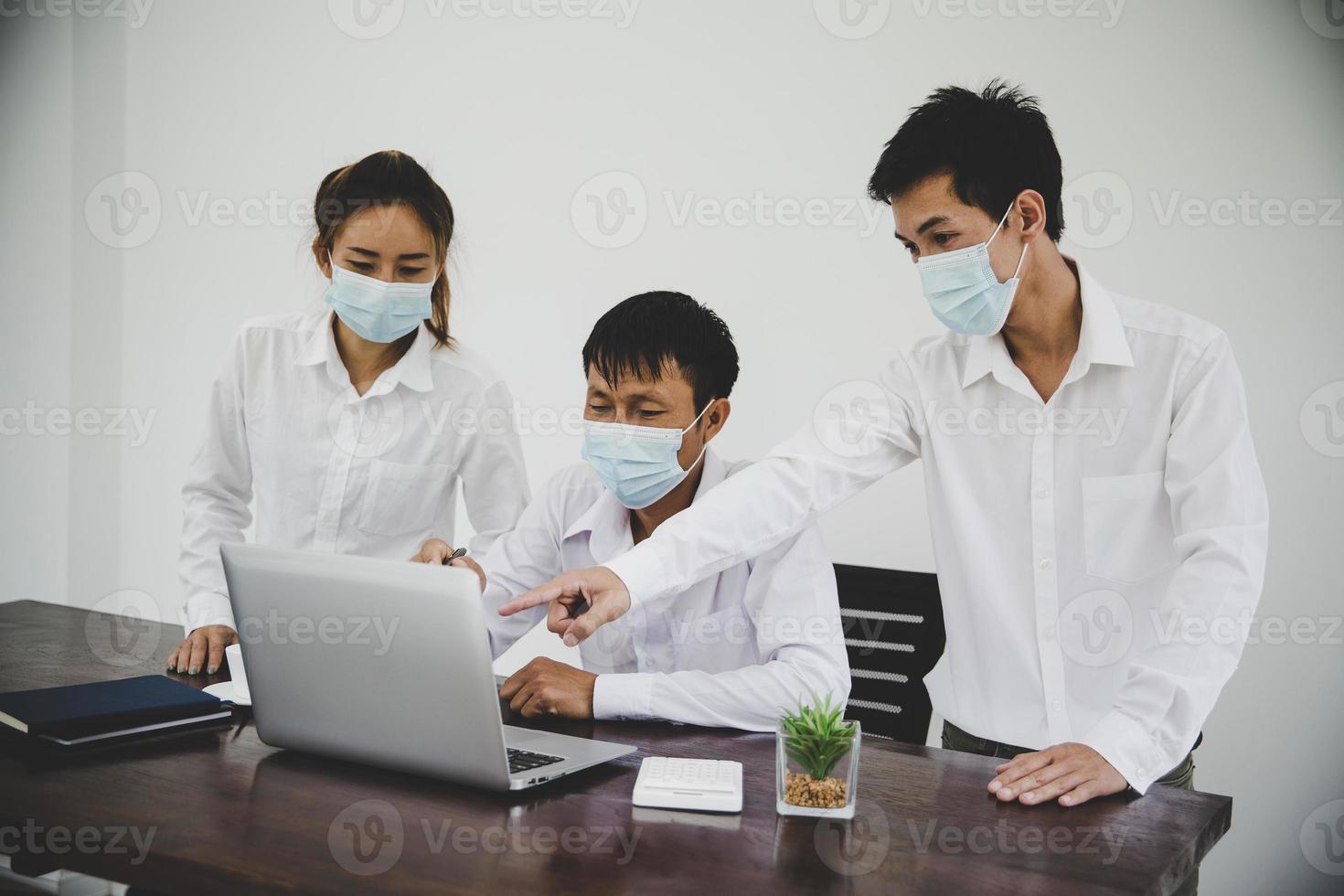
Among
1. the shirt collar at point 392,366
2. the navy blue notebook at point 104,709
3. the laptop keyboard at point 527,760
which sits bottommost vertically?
the navy blue notebook at point 104,709

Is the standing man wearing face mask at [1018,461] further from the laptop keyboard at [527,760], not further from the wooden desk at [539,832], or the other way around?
the wooden desk at [539,832]

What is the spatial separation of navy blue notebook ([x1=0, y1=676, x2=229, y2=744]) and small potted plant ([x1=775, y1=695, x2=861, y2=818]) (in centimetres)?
86

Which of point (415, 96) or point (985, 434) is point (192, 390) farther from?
point (985, 434)

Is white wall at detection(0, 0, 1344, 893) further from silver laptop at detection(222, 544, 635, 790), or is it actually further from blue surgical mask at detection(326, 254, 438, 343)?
silver laptop at detection(222, 544, 635, 790)

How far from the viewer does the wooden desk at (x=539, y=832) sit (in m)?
1.09

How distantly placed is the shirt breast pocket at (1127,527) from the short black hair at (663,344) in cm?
68

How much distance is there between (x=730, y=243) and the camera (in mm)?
3145

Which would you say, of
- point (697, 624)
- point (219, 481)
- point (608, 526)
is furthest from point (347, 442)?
point (697, 624)

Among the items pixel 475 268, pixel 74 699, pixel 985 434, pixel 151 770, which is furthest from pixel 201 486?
pixel 985 434

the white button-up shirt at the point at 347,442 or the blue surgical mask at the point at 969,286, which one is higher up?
the blue surgical mask at the point at 969,286

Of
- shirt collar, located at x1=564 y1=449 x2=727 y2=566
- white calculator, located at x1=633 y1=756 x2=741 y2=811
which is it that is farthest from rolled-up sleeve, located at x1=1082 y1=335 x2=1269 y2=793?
shirt collar, located at x1=564 y1=449 x2=727 y2=566

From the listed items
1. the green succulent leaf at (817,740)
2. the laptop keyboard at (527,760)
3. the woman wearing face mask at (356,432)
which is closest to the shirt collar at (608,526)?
the woman wearing face mask at (356,432)

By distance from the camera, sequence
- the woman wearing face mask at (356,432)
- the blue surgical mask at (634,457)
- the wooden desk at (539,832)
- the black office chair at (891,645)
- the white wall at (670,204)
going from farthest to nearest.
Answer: the white wall at (670,204) → the woman wearing face mask at (356,432) → the black office chair at (891,645) → the blue surgical mask at (634,457) → the wooden desk at (539,832)

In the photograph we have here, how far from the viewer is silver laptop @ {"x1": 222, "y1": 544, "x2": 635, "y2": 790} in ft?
4.14
